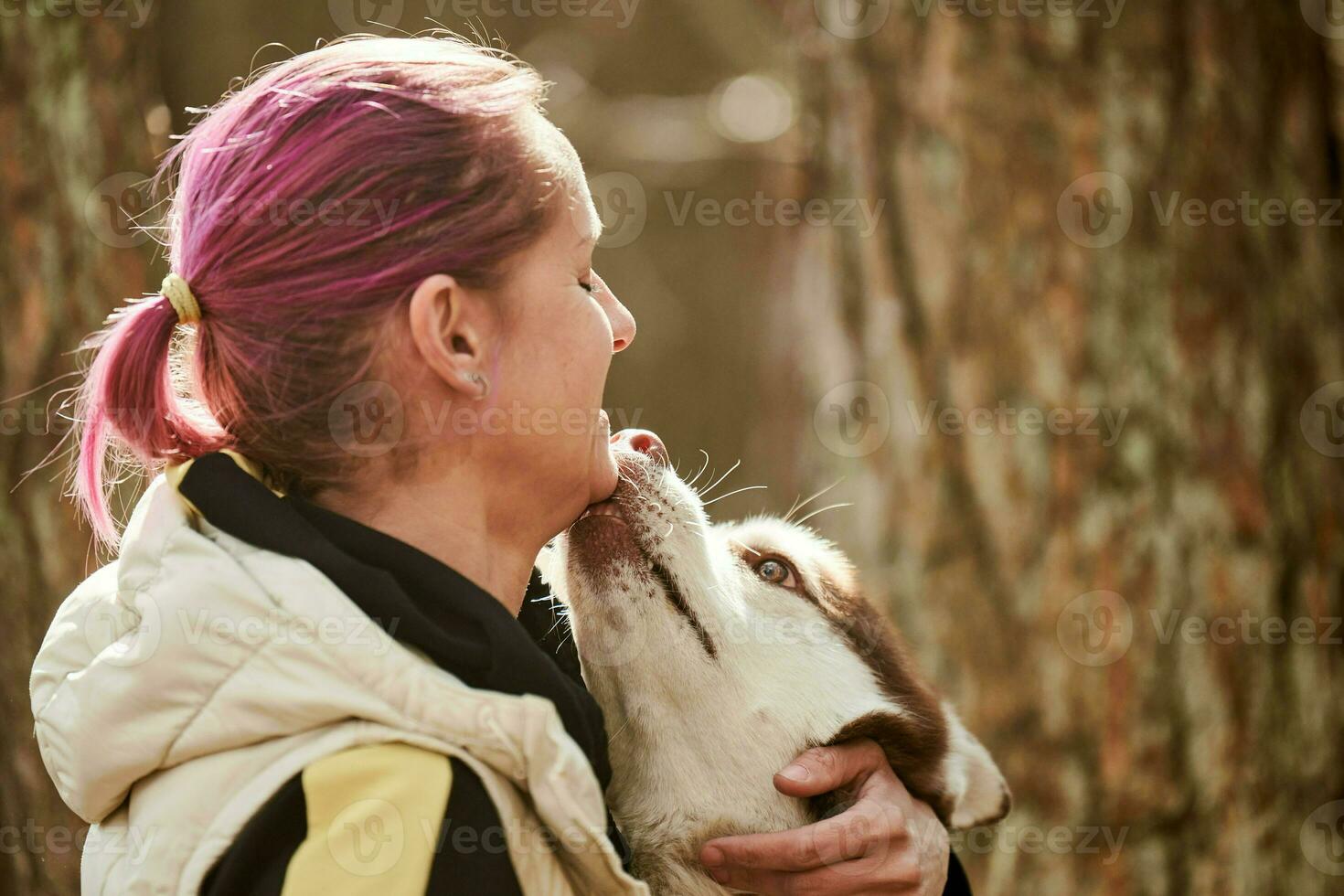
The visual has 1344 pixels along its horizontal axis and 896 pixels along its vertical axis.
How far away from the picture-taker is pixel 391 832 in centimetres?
132

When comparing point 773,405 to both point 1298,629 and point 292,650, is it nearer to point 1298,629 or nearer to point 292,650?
point 1298,629

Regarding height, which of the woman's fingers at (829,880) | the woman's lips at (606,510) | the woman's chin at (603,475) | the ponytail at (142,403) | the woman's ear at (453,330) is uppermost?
the woman's ear at (453,330)

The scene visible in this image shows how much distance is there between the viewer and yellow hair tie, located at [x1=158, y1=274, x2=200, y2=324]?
161cm

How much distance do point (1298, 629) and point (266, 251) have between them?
3.23 metres

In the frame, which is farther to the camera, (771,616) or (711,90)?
(711,90)

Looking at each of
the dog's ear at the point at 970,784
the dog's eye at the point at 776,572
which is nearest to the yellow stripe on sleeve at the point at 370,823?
the dog's eye at the point at 776,572

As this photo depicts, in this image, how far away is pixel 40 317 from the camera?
338cm

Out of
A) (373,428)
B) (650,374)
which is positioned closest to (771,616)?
(373,428)

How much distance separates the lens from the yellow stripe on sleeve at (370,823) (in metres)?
1.28

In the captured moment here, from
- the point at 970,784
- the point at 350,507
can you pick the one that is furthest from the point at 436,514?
the point at 970,784

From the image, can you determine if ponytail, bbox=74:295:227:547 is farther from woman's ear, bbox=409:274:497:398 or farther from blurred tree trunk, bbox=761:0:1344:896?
blurred tree trunk, bbox=761:0:1344:896

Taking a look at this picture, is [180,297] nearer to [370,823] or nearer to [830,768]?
[370,823]

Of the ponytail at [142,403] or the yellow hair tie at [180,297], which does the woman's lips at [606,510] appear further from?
the yellow hair tie at [180,297]

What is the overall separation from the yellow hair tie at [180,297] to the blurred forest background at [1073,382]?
6.67 ft
